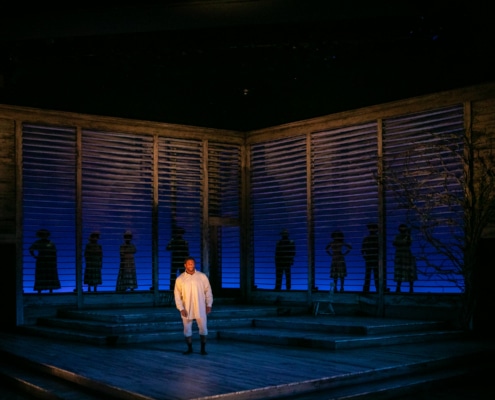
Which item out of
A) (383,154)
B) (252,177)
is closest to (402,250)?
(383,154)

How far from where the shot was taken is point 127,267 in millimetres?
14453

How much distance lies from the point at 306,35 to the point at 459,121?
324 centimetres

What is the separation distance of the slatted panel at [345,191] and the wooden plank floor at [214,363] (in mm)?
3540

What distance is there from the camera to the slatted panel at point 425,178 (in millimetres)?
12148

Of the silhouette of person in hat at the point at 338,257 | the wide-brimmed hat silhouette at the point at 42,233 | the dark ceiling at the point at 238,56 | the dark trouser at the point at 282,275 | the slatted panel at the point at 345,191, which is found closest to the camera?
the dark ceiling at the point at 238,56

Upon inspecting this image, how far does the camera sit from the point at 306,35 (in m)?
11.4

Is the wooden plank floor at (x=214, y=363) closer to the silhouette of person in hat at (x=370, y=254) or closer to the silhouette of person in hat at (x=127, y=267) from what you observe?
the silhouette of person in hat at (x=370, y=254)

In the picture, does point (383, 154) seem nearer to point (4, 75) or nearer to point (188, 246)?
point (188, 246)

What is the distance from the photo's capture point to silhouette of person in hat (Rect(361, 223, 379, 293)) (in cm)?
1349

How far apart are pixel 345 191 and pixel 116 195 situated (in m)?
4.82

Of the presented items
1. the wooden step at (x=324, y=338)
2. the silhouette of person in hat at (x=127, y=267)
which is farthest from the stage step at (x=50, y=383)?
the silhouette of person in hat at (x=127, y=267)

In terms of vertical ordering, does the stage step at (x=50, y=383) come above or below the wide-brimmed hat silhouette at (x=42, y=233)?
below

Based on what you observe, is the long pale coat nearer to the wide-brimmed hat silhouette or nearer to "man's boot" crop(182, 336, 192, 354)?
"man's boot" crop(182, 336, 192, 354)

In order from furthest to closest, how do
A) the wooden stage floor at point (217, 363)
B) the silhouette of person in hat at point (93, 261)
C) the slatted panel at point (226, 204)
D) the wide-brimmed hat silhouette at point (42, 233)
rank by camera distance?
the slatted panel at point (226, 204), the silhouette of person in hat at point (93, 261), the wide-brimmed hat silhouette at point (42, 233), the wooden stage floor at point (217, 363)
